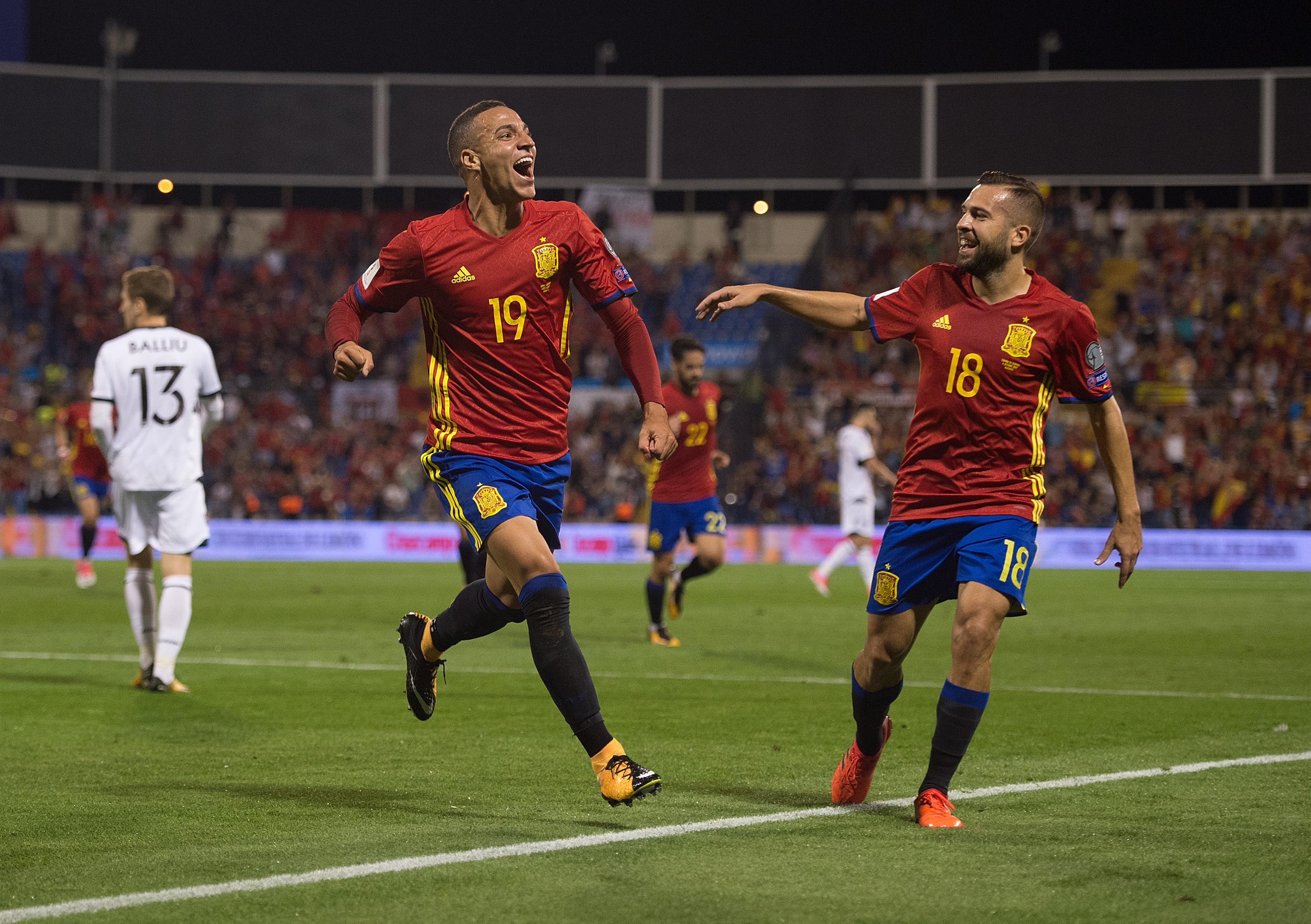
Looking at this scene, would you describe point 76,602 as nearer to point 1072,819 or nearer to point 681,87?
point 1072,819

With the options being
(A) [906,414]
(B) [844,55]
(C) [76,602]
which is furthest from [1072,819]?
(B) [844,55]

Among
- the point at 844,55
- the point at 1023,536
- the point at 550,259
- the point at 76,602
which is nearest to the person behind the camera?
the point at 1023,536

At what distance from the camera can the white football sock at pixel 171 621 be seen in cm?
899

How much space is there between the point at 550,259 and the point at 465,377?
22.1 inches

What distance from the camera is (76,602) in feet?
54.5

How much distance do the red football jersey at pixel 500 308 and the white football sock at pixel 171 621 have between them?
3.91m

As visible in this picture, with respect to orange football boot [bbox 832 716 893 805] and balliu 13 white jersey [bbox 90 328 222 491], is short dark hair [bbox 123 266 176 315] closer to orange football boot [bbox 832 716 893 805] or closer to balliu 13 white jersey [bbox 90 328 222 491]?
balliu 13 white jersey [bbox 90 328 222 491]

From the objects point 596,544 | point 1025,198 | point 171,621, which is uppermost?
point 1025,198

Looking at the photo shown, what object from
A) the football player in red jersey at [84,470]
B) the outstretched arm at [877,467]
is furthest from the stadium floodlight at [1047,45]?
the football player in red jersey at [84,470]

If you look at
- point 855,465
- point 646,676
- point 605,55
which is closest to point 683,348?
point 646,676

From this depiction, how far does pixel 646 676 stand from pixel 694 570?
3575 mm

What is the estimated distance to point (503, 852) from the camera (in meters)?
4.73

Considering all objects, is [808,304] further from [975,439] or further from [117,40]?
[117,40]

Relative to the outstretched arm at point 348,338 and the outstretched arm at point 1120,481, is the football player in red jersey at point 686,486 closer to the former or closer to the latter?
the outstretched arm at point 348,338
